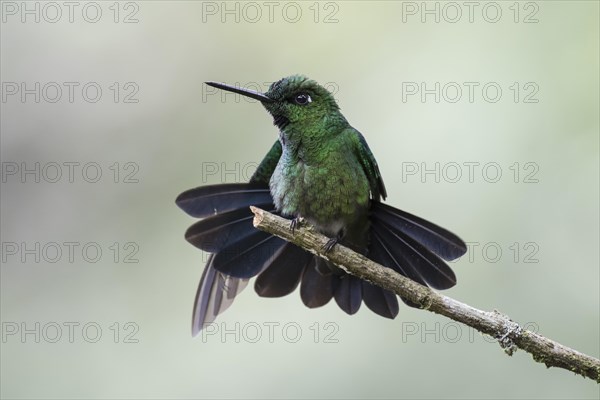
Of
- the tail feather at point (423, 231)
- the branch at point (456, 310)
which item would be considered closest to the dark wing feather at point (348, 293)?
the tail feather at point (423, 231)

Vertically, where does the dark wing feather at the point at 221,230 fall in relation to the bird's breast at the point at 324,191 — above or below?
below

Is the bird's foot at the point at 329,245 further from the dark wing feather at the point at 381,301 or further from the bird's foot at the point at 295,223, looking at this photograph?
the dark wing feather at the point at 381,301

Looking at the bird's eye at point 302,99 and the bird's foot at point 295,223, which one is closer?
the bird's foot at point 295,223

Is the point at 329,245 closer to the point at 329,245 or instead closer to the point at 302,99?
the point at 329,245

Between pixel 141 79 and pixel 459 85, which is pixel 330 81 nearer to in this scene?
pixel 459 85

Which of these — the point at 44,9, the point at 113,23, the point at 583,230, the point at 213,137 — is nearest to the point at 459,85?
the point at 583,230

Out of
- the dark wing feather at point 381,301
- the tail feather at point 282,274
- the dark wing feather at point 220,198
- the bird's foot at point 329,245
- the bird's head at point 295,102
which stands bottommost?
the dark wing feather at point 381,301
